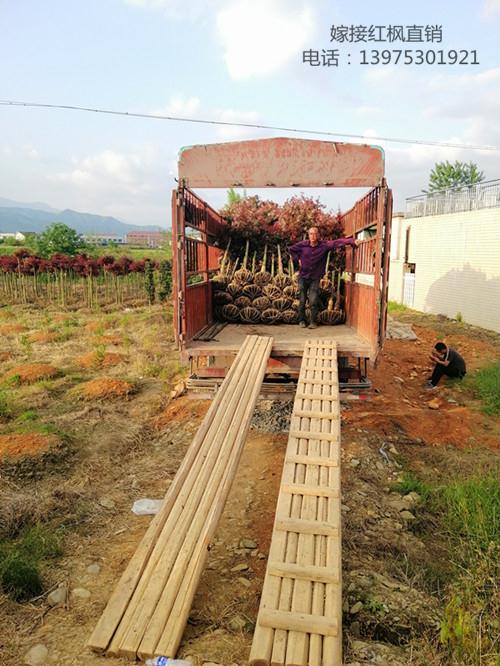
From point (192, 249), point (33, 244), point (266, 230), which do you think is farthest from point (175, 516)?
point (33, 244)

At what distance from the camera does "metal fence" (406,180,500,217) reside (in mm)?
14166

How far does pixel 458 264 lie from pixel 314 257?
10728 mm

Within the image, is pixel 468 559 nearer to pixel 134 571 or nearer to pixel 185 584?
pixel 185 584

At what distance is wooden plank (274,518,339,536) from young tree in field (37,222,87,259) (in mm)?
23206

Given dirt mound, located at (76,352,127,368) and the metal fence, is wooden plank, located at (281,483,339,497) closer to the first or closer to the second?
dirt mound, located at (76,352,127,368)

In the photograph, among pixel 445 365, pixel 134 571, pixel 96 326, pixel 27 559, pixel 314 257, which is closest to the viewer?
pixel 134 571

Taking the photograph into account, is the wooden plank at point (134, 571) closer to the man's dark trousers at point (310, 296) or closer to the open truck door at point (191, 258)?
the open truck door at point (191, 258)

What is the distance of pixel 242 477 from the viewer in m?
4.83

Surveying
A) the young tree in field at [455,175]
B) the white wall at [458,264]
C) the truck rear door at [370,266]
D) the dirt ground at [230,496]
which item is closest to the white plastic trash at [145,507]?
the dirt ground at [230,496]

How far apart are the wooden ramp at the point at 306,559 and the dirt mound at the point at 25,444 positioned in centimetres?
Answer: 283

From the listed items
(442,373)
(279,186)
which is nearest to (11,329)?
(279,186)

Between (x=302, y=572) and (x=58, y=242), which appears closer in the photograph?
(x=302, y=572)

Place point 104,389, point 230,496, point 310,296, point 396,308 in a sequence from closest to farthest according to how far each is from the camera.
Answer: point 230,496 < point 310,296 < point 104,389 < point 396,308

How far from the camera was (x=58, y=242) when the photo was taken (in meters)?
24.0
